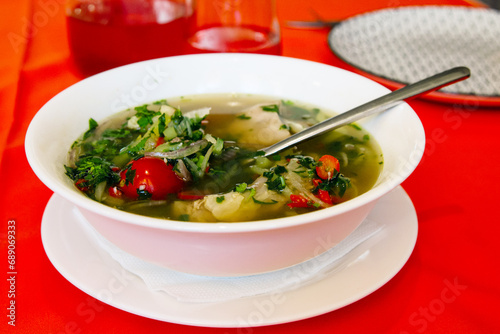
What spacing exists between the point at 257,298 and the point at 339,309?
0.73 feet

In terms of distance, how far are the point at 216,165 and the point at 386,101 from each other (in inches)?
23.4

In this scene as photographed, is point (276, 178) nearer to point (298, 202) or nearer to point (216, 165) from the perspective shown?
point (298, 202)

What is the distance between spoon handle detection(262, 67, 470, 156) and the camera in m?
1.54

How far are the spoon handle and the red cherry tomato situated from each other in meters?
0.38

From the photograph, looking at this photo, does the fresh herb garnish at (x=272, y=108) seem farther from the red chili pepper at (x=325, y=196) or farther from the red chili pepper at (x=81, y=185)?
the red chili pepper at (x=81, y=185)

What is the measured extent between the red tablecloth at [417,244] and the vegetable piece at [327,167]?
1.16 ft

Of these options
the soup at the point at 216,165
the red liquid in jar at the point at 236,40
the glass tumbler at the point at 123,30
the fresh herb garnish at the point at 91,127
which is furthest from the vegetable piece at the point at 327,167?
the glass tumbler at the point at 123,30

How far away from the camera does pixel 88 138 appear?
1698mm

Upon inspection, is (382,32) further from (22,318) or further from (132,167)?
(22,318)

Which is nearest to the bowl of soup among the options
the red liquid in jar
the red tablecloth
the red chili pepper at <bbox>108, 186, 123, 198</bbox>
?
the red chili pepper at <bbox>108, 186, 123, 198</bbox>

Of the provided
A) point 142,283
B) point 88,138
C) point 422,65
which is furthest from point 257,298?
point 422,65

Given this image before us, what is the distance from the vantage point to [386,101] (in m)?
1.57

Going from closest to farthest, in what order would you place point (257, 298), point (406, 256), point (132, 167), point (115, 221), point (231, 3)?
point (115, 221), point (257, 298), point (406, 256), point (132, 167), point (231, 3)

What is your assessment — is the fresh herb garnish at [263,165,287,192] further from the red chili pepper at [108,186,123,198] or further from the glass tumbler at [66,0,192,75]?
the glass tumbler at [66,0,192,75]
